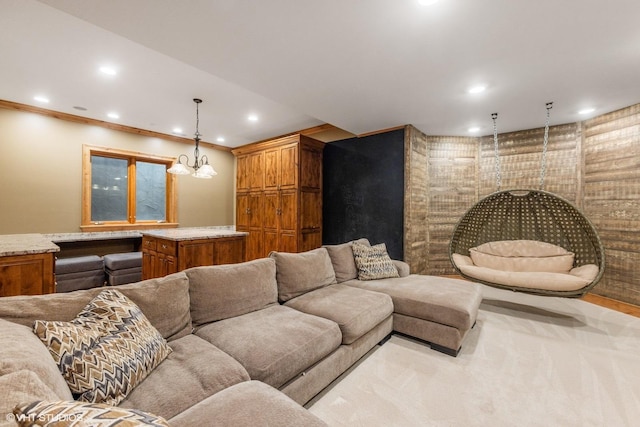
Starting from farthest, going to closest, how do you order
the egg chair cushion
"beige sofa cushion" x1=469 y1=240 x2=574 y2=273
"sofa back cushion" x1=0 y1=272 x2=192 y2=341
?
"beige sofa cushion" x1=469 y1=240 x2=574 y2=273
the egg chair cushion
"sofa back cushion" x1=0 y1=272 x2=192 y2=341

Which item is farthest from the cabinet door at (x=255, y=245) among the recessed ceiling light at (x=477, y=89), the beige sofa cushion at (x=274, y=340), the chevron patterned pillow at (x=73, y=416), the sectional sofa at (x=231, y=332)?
the chevron patterned pillow at (x=73, y=416)

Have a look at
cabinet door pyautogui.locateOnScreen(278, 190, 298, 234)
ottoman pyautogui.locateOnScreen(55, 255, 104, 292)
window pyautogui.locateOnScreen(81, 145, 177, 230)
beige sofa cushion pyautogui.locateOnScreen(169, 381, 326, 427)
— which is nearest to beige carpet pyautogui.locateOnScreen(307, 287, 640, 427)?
beige sofa cushion pyautogui.locateOnScreen(169, 381, 326, 427)

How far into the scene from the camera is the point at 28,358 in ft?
2.99

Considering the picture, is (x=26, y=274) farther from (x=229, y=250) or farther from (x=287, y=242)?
(x=287, y=242)

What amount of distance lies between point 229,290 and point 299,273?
72 cm

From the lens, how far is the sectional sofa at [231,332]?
104 centimetres

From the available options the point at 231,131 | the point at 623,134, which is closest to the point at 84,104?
the point at 231,131

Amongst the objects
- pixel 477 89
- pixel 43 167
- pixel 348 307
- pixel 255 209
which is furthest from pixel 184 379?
pixel 43 167

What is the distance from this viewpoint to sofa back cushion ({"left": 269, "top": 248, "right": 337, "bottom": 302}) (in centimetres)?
251

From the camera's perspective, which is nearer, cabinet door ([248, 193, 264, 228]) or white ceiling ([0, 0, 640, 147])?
white ceiling ([0, 0, 640, 147])

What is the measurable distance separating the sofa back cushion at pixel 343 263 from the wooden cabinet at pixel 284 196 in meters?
1.79

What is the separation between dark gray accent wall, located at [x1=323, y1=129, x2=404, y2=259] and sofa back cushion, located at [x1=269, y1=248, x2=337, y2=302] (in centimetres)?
198

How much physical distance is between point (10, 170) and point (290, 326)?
4993 millimetres

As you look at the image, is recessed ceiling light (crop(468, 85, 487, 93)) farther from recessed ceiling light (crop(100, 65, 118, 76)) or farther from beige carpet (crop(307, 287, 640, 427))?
recessed ceiling light (crop(100, 65, 118, 76))
